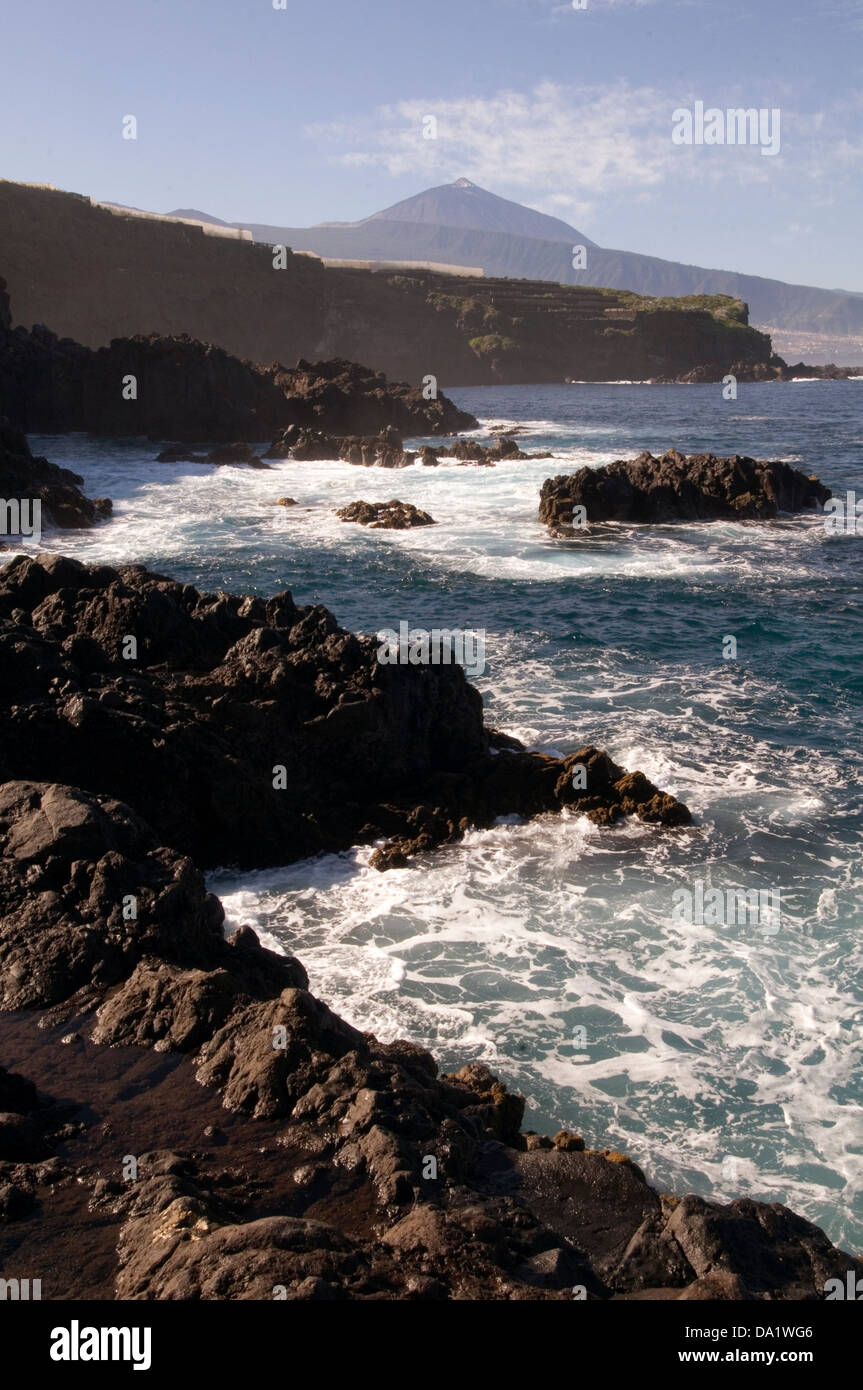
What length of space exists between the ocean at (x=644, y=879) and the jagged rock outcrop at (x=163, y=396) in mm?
27179

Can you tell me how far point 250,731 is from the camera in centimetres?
1448

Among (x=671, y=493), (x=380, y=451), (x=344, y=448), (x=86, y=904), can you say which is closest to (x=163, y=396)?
(x=344, y=448)

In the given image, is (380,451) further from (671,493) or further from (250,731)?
(250,731)

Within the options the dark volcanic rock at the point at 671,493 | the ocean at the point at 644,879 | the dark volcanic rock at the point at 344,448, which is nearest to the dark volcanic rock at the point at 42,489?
the ocean at the point at 644,879

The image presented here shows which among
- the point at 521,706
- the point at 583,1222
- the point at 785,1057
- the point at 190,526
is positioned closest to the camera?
the point at 583,1222

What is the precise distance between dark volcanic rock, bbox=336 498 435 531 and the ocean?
3457mm

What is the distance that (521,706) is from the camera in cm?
1902

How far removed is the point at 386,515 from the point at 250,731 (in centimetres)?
2300

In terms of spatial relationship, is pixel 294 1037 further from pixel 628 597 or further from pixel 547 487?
pixel 547 487

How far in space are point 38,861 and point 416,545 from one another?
24.9 m

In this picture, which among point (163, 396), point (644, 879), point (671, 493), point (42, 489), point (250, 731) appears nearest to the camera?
point (644, 879)

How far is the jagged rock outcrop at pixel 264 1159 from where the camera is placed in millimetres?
5625

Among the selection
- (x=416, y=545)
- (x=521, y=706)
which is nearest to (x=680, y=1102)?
(x=521, y=706)
